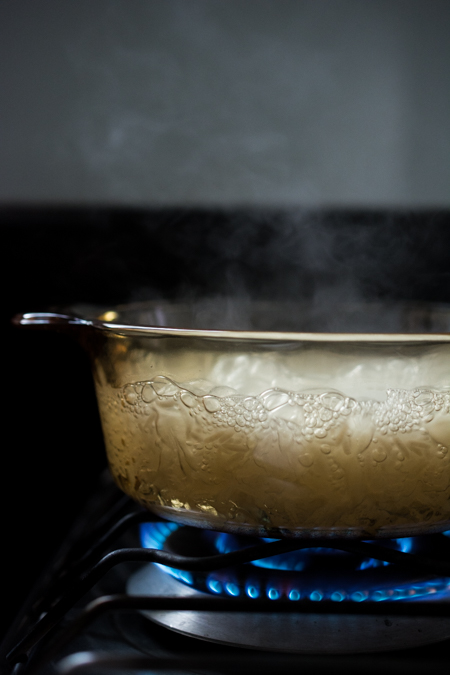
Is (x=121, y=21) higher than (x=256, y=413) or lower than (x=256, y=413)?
higher

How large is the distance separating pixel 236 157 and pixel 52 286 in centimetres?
31

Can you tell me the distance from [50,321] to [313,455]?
0.22m

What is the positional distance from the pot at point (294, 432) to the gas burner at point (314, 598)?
0.04 meters

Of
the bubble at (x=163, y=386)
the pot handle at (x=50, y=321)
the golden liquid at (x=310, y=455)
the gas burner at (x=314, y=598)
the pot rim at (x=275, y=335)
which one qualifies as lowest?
the gas burner at (x=314, y=598)

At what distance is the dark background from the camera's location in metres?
0.76

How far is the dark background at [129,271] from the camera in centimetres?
76

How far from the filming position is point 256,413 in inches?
15.1

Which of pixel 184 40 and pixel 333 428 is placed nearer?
pixel 333 428

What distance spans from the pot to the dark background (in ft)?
1.18

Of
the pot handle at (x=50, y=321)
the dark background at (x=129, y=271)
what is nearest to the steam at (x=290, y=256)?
the dark background at (x=129, y=271)

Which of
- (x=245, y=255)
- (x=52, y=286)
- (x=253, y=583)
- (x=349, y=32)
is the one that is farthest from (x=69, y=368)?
(x=349, y=32)

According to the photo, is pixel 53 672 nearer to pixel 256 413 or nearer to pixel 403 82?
pixel 256 413

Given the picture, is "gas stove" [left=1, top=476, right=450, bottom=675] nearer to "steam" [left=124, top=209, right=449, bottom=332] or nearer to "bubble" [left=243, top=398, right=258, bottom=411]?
"bubble" [left=243, top=398, right=258, bottom=411]

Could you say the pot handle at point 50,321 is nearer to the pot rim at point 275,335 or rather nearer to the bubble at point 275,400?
the pot rim at point 275,335
